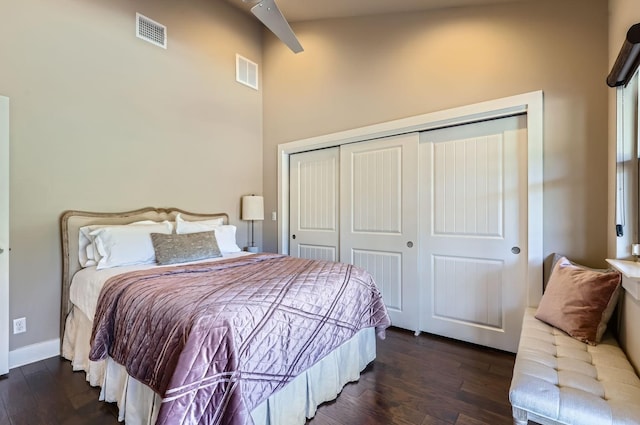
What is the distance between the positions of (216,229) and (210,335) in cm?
201

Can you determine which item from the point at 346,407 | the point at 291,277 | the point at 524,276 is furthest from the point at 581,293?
the point at 291,277

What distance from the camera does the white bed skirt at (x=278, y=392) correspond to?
4.75 feet

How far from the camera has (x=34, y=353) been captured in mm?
2266

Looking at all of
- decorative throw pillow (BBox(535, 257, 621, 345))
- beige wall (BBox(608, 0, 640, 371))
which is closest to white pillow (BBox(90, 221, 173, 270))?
decorative throw pillow (BBox(535, 257, 621, 345))

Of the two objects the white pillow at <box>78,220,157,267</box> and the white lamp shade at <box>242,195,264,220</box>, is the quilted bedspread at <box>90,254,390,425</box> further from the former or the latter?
the white lamp shade at <box>242,195,264,220</box>

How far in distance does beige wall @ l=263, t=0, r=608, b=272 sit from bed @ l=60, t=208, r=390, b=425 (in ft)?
5.34

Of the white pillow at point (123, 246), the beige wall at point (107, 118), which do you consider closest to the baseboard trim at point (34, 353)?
the beige wall at point (107, 118)

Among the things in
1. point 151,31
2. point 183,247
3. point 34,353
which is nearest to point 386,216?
point 183,247

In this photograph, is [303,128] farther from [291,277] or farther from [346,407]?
[346,407]

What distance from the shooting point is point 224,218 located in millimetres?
3572

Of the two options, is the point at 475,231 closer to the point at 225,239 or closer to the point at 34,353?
the point at 225,239

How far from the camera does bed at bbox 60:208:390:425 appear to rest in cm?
113

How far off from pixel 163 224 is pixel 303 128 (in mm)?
1956

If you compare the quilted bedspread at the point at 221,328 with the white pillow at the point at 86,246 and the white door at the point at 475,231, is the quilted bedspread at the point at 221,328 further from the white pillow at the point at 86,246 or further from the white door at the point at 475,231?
the white door at the point at 475,231
